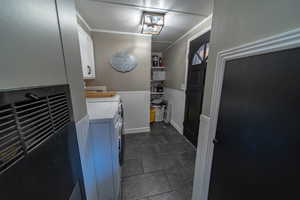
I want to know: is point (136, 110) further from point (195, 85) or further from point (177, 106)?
point (195, 85)

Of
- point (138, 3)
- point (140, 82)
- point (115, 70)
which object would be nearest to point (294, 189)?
point (138, 3)

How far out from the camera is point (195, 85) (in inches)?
90.0

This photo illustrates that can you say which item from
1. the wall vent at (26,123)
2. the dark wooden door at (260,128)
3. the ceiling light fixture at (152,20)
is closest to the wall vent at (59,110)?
the wall vent at (26,123)

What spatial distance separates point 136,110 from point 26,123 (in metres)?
2.50

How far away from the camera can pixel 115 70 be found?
2600mm

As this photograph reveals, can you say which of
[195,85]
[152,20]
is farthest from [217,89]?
[152,20]

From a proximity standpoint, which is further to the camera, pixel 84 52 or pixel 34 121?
pixel 84 52

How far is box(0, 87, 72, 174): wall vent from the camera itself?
31 centimetres

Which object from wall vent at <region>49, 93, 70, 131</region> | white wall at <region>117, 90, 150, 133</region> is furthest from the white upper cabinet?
wall vent at <region>49, 93, 70, 131</region>

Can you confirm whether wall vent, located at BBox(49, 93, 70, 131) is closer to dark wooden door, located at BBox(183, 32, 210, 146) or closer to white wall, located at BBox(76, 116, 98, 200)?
white wall, located at BBox(76, 116, 98, 200)

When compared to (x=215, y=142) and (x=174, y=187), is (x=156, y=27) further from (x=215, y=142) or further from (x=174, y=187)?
(x=174, y=187)

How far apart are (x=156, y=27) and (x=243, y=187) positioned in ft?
7.22

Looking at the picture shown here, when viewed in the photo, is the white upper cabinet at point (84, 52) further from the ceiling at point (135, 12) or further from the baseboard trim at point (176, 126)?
the baseboard trim at point (176, 126)

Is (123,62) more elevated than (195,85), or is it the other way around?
(123,62)
